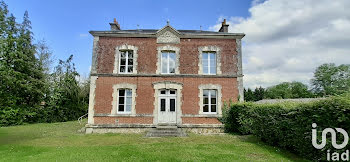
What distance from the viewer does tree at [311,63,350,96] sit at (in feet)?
130

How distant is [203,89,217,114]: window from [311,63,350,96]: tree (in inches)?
1555

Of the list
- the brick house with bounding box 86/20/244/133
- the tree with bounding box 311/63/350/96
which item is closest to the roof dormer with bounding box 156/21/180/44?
the brick house with bounding box 86/20/244/133

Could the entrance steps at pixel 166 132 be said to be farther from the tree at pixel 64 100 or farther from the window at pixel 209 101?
A: the tree at pixel 64 100

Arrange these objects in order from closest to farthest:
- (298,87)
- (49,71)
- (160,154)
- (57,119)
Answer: (160,154) → (57,119) → (49,71) → (298,87)

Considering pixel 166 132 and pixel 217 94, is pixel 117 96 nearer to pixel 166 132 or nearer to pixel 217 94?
pixel 166 132

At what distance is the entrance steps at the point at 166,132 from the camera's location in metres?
9.97

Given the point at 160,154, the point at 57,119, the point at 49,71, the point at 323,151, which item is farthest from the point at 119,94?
the point at 49,71

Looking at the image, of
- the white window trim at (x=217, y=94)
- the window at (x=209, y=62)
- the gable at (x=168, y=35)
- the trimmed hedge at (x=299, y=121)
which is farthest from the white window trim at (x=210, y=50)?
the trimmed hedge at (x=299, y=121)

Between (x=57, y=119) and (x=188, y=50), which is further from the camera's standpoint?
(x=57, y=119)

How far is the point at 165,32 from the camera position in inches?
483

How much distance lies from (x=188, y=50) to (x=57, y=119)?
52.2ft

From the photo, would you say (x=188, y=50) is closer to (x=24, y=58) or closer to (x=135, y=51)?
(x=135, y=51)

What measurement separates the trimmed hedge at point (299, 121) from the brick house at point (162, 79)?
3340mm

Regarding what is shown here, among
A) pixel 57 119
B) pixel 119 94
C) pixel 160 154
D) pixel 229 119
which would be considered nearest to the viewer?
pixel 160 154
